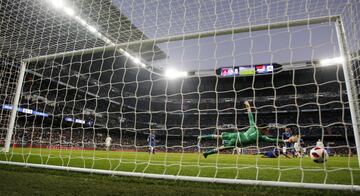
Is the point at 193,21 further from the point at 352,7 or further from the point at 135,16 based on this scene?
the point at 352,7

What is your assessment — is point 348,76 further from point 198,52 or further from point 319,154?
point 198,52

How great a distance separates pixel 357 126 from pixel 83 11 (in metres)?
6.95

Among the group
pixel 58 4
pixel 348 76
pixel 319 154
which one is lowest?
pixel 319 154

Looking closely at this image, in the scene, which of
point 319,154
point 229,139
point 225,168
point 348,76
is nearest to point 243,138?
point 229,139

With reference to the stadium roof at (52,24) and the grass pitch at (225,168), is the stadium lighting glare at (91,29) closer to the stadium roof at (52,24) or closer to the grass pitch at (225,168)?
the stadium roof at (52,24)

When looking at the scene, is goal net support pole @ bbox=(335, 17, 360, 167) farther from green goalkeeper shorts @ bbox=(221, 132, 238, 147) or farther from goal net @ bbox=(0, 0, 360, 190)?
green goalkeeper shorts @ bbox=(221, 132, 238, 147)

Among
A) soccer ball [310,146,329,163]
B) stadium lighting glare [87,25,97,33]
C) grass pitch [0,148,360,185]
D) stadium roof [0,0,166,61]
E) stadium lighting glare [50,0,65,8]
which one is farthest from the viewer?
stadium lighting glare [87,25,97,33]

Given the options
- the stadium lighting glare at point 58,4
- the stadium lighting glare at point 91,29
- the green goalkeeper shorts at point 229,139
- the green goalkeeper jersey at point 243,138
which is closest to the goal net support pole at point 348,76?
the green goalkeeper jersey at point 243,138

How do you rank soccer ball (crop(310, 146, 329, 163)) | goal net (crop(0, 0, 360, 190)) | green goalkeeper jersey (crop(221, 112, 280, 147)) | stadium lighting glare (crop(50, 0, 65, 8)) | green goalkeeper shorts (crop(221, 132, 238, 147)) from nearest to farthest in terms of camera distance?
goal net (crop(0, 0, 360, 190)) → soccer ball (crop(310, 146, 329, 163)) → green goalkeeper jersey (crop(221, 112, 280, 147)) → green goalkeeper shorts (crop(221, 132, 238, 147)) → stadium lighting glare (crop(50, 0, 65, 8))

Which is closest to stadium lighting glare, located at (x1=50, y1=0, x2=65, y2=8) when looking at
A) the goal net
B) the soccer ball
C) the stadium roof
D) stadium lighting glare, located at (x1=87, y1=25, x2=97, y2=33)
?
the goal net

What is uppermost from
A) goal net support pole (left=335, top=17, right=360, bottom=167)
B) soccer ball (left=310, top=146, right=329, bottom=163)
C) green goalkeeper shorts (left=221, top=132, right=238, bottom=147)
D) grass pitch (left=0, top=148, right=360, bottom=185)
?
goal net support pole (left=335, top=17, right=360, bottom=167)

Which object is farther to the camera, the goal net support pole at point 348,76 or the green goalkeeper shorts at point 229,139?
the green goalkeeper shorts at point 229,139

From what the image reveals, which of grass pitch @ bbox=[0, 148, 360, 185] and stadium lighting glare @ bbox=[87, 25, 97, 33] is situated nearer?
grass pitch @ bbox=[0, 148, 360, 185]

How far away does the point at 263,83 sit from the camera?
30.8 meters
